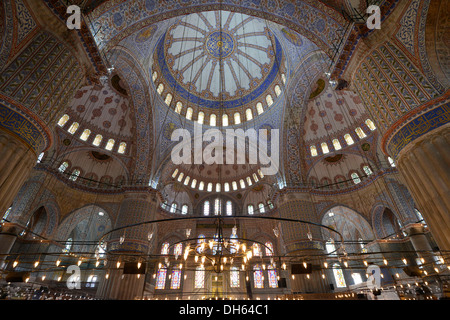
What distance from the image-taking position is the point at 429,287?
830cm

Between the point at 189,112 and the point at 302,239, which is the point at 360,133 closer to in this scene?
the point at 302,239

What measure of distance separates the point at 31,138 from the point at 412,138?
32.2 feet

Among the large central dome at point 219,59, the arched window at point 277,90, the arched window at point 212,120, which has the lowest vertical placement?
the arched window at point 212,120

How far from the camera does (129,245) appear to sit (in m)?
11.4

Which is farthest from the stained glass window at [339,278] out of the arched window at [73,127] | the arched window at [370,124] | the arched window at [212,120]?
the arched window at [73,127]

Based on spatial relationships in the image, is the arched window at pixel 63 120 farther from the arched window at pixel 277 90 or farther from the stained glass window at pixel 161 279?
the arched window at pixel 277 90

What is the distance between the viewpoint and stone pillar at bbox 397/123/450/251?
494cm

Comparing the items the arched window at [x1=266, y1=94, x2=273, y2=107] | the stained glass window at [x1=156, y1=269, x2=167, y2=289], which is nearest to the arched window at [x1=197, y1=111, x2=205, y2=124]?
the arched window at [x1=266, y1=94, x2=273, y2=107]

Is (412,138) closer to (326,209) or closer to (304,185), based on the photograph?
(304,185)

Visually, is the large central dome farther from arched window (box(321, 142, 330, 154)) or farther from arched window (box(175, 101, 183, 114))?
arched window (box(321, 142, 330, 154))

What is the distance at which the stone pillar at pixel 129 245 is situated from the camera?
10.8m

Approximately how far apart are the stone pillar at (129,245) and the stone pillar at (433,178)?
→ 9.23 meters

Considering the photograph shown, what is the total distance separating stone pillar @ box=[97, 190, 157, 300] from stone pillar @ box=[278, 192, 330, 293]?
7.30 meters
